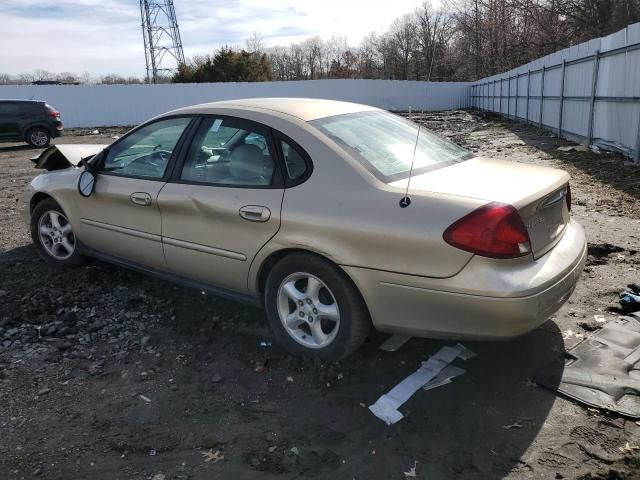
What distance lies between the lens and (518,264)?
273 cm

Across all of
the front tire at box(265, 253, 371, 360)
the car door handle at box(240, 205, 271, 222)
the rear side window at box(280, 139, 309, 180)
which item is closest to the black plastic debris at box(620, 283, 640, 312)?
the front tire at box(265, 253, 371, 360)

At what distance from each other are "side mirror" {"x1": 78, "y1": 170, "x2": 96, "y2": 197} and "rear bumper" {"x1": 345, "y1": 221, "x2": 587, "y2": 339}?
2.58m

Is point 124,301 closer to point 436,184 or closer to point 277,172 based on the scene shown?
point 277,172

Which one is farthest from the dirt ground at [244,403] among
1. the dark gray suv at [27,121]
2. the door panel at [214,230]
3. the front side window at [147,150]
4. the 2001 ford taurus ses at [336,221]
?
the dark gray suv at [27,121]

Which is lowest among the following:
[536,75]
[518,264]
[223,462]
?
[223,462]

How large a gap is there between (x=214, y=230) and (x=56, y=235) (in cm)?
224

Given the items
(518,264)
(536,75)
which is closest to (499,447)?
(518,264)

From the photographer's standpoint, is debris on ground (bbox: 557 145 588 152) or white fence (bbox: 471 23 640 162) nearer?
white fence (bbox: 471 23 640 162)

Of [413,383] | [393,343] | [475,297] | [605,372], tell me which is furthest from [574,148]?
[475,297]

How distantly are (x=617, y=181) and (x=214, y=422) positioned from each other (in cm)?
791

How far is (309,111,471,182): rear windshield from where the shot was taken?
3.20m

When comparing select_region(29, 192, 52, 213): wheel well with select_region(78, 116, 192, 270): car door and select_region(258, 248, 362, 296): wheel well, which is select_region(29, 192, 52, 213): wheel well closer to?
select_region(78, 116, 192, 270): car door

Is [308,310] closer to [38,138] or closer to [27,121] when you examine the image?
[27,121]

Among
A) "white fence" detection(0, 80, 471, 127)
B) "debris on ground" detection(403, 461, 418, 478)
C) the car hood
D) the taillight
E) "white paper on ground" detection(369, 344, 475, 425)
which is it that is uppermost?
"white fence" detection(0, 80, 471, 127)
